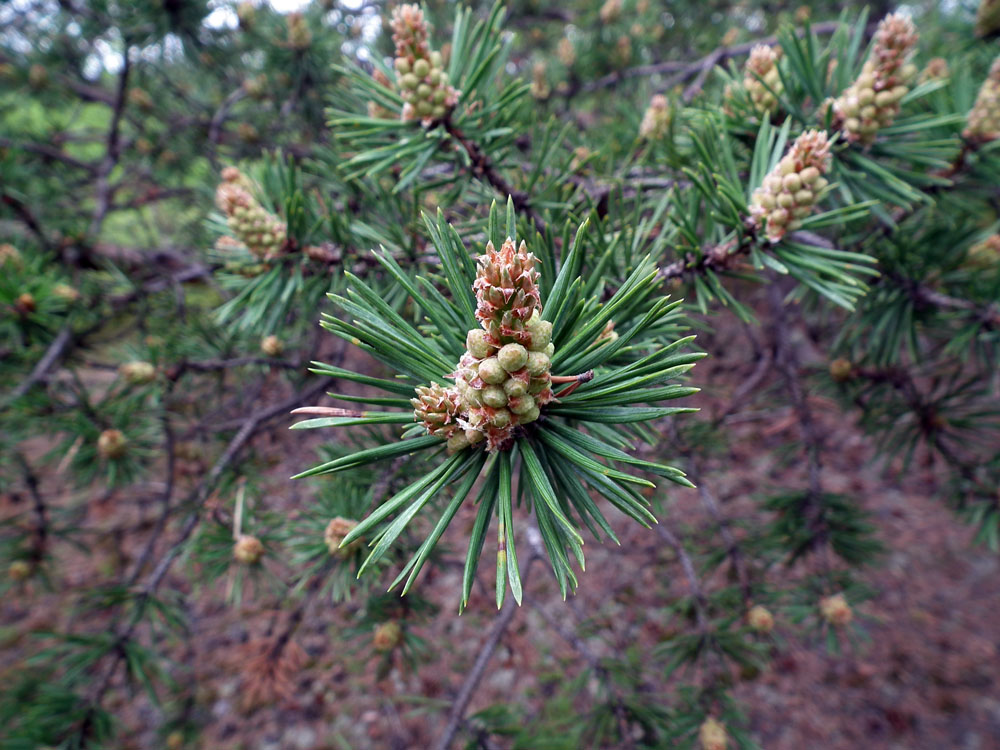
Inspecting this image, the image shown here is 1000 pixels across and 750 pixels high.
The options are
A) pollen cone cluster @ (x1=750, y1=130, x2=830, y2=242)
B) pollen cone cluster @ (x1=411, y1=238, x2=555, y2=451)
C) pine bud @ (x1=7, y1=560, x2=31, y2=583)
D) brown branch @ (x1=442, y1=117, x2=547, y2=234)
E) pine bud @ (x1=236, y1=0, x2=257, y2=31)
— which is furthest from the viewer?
Answer: pine bud @ (x1=236, y1=0, x2=257, y2=31)

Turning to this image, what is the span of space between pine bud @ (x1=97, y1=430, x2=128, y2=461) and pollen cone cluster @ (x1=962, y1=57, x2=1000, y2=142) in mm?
1767

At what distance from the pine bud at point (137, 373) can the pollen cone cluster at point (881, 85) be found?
1404mm

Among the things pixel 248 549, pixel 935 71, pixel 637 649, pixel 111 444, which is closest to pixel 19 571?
pixel 111 444

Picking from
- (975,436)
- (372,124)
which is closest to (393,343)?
(372,124)

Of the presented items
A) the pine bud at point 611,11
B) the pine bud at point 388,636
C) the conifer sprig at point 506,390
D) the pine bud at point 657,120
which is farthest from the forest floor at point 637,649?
the pine bud at point 611,11

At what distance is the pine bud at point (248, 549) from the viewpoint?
91cm

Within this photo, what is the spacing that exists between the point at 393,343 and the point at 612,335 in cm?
23

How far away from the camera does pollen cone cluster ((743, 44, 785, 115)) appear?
776 mm

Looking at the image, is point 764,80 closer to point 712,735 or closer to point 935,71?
point 935,71

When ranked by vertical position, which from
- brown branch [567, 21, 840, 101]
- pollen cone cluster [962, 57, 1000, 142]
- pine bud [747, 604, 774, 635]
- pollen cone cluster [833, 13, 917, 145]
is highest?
brown branch [567, 21, 840, 101]

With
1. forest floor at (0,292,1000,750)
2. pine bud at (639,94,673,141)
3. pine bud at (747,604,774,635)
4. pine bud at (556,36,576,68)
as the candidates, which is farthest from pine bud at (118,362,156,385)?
pine bud at (556,36,576,68)

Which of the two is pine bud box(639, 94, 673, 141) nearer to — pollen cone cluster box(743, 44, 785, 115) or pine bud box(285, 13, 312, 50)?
pollen cone cluster box(743, 44, 785, 115)

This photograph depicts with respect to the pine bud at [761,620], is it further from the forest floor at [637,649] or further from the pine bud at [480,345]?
the pine bud at [480,345]

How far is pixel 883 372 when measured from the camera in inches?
47.3
